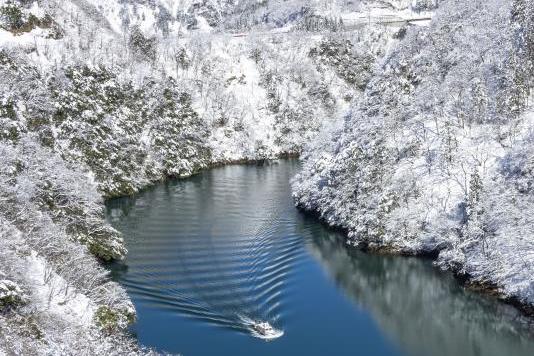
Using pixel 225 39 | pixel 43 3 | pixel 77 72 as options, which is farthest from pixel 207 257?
pixel 225 39

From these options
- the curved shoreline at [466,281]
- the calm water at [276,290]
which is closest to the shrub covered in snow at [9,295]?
the calm water at [276,290]

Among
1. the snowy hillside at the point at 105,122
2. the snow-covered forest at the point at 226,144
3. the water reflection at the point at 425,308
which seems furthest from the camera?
the water reflection at the point at 425,308

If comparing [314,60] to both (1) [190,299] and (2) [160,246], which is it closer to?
(2) [160,246]

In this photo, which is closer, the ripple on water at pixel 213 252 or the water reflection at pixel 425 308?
the water reflection at pixel 425 308

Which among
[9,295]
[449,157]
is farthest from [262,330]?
[449,157]

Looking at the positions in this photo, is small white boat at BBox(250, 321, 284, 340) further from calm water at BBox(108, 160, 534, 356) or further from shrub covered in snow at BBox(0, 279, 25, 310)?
shrub covered in snow at BBox(0, 279, 25, 310)

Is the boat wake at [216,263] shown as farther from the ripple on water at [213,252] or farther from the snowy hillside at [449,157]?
the snowy hillside at [449,157]
